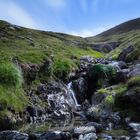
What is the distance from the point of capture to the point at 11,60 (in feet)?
152

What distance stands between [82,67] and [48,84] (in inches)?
727

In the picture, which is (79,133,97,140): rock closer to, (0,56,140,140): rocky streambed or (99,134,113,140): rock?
(0,56,140,140): rocky streambed

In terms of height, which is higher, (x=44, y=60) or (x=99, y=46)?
(x=99, y=46)

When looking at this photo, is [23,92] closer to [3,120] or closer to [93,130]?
[3,120]

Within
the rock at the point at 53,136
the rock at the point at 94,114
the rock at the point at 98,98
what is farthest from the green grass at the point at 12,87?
the rock at the point at 98,98

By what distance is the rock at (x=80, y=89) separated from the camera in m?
51.9

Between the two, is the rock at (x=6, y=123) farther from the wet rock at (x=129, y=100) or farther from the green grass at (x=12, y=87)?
the wet rock at (x=129, y=100)

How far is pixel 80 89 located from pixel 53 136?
24.5 meters

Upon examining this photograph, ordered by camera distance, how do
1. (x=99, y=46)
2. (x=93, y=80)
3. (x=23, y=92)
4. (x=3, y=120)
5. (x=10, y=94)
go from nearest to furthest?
(x=3, y=120)
(x=10, y=94)
(x=23, y=92)
(x=93, y=80)
(x=99, y=46)

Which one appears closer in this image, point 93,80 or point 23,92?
point 23,92

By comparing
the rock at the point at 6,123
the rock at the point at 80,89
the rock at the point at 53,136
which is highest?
the rock at the point at 80,89

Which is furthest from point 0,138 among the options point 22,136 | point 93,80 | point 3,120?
point 93,80

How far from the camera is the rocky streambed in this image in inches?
1168

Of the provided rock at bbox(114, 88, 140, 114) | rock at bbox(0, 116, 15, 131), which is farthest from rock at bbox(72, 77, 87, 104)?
rock at bbox(0, 116, 15, 131)
